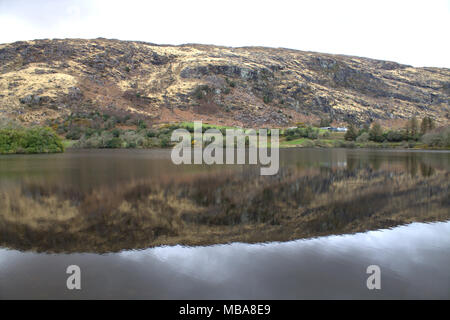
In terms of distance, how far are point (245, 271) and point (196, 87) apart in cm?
13870

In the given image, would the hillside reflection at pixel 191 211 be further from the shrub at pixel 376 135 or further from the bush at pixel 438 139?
the shrub at pixel 376 135

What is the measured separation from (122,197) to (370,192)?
11863mm

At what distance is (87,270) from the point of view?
6617 mm

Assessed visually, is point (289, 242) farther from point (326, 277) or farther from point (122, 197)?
point (122, 197)

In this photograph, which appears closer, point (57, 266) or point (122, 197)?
point (57, 266)

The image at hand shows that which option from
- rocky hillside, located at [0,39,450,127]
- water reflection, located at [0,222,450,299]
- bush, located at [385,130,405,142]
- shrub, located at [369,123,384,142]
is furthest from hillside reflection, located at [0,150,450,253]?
rocky hillside, located at [0,39,450,127]

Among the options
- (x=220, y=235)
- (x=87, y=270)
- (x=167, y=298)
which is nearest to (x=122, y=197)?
(x=220, y=235)

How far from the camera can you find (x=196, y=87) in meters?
141

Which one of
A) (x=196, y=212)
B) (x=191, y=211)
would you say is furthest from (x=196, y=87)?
(x=196, y=212)

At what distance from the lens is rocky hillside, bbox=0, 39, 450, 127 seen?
120 meters

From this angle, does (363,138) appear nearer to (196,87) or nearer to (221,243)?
(196,87)

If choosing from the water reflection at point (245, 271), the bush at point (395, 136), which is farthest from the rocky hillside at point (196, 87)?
the water reflection at point (245, 271)

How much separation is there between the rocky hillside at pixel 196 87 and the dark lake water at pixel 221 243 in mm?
108768

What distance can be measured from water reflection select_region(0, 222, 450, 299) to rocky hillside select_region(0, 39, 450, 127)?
114m
